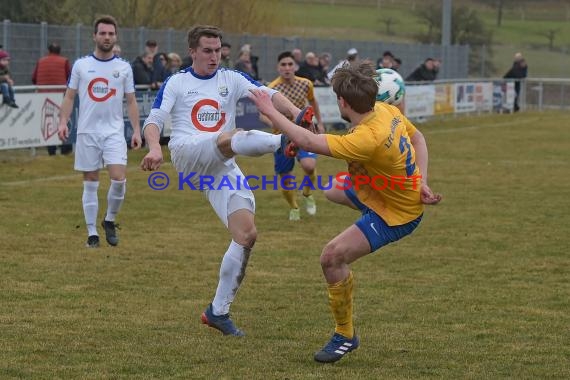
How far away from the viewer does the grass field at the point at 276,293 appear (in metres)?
6.97

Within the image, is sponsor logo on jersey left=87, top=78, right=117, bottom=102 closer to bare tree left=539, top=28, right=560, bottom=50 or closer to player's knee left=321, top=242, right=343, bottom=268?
player's knee left=321, top=242, right=343, bottom=268

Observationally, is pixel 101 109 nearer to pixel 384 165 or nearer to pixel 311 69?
pixel 384 165

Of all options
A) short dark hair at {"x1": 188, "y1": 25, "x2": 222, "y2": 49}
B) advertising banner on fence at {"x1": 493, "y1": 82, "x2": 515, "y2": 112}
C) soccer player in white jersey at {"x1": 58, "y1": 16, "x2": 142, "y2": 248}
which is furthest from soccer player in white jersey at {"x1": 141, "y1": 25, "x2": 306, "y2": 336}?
advertising banner on fence at {"x1": 493, "y1": 82, "x2": 515, "y2": 112}

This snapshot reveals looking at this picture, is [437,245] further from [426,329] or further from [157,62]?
[157,62]

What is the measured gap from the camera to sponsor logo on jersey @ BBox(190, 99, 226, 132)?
26.6 feet

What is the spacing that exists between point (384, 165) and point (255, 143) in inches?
34.9

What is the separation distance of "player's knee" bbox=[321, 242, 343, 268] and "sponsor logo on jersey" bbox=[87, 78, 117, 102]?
16.0 ft

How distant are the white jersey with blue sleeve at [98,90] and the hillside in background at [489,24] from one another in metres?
38.6

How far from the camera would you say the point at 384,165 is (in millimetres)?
6781

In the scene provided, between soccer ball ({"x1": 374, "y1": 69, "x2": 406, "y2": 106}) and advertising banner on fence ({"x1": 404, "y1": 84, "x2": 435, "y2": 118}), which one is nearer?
soccer ball ({"x1": 374, "y1": 69, "x2": 406, "y2": 106})

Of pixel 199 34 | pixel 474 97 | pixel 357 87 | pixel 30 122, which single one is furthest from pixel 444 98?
pixel 357 87

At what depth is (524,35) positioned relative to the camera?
211 feet

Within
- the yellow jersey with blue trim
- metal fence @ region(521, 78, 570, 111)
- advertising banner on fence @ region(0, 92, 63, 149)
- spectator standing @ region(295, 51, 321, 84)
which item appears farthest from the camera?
metal fence @ region(521, 78, 570, 111)

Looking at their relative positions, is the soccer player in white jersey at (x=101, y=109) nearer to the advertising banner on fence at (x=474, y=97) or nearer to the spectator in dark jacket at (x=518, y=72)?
the advertising banner on fence at (x=474, y=97)
